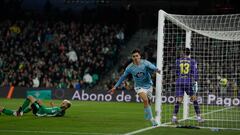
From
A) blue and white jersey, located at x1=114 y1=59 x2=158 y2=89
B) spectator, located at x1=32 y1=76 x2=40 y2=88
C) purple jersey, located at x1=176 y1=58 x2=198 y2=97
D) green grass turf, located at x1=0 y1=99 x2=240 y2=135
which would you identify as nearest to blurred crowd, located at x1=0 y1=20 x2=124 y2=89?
spectator, located at x1=32 y1=76 x2=40 y2=88

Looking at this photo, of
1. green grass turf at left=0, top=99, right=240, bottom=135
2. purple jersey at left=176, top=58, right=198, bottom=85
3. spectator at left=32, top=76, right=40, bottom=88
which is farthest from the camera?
spectator at left=32, top=76, right=40, bottom=88

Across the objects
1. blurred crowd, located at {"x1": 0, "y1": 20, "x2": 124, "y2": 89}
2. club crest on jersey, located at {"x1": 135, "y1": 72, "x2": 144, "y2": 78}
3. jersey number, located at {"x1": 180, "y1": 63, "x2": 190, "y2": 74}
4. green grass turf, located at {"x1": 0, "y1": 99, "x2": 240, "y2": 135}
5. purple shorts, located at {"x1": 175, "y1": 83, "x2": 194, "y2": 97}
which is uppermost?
blurred crowd, located at {"x1": 0, "y1": 20, "x2": 124, "y2": 89}

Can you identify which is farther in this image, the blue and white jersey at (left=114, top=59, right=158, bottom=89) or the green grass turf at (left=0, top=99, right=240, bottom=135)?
the blue and white jersey at (left=114, top=59, right=158, bottom=89)

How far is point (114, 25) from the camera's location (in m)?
41.3

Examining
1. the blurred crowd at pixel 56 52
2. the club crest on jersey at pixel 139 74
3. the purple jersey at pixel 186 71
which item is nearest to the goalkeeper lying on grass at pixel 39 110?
the club crest on jersey at pixel 139 74

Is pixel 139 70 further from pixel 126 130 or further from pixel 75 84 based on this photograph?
pixel 75 84

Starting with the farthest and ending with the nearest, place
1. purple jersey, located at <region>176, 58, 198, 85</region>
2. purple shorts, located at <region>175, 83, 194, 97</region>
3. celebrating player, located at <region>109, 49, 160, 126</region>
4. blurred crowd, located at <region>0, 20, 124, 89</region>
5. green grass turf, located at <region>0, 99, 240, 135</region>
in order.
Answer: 1. blurred crowd, located at <region>0, 20, 124, 89</region>
2. purple jersey, located at <region>176, 58, 198, 85</region>
3. purple shorts, located at <region>175, 83, 194, 97</region>
4. celebrating player, located at <region>109, 49, 160, 126</region>
5. green grass turf, located at <region>0, 99, 240, 135</region>

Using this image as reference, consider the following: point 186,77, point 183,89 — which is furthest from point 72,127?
point 186,77

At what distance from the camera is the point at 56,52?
126 feet

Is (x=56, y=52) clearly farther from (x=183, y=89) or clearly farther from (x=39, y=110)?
(x=183, y=89)

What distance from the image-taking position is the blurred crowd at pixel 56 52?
117 feet

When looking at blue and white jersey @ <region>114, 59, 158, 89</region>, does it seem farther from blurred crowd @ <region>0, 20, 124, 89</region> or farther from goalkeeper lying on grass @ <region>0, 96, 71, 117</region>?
blurred crowd @ <region>0, 20, 124, 89</region>

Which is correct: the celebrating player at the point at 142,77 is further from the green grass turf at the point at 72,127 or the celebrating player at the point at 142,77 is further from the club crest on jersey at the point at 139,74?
the green grass turf at the point at 72,127

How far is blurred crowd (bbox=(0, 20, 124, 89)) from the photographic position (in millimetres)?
35781
